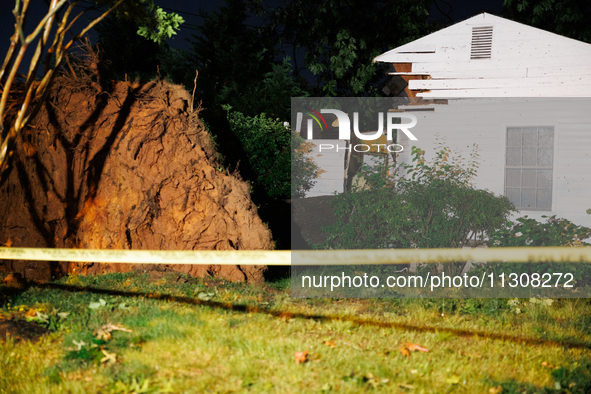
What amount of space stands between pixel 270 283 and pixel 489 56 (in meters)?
6.66

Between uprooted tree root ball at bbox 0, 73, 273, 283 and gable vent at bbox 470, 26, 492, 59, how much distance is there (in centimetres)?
612

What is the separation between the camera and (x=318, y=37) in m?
18.4

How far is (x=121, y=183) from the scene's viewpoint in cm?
686

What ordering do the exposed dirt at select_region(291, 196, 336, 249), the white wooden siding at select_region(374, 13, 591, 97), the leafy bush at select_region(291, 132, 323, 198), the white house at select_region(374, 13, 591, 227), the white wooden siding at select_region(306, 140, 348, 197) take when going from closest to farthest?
the white wooden siding at select_region(374, 13, 591, 97) < the white house at select_region(374, 13, 591, 227) < the exposed dirt at select_region(291, 196, 336, 249) < the leafy bush at select_region(291, 132, 323, 198) < the white wooden siding at select_region(306, 140, 348, 197)

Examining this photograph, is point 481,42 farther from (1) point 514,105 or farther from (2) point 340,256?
(2) point 340,256

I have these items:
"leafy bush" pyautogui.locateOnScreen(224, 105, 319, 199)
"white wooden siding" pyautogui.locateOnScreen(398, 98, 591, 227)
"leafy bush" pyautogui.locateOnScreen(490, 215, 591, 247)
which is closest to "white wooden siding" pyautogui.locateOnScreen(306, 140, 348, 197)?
"leafy bush" pyautogui.locateOnScreen(224, 105, 319, 199)

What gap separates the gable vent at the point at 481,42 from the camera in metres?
9.30

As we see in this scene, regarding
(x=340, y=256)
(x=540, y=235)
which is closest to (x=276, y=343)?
(x=340, y=256)

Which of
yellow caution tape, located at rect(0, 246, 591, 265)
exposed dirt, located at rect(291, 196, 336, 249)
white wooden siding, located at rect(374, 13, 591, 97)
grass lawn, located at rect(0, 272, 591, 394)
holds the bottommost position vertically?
grass lawn, located at rect(0, 272, 591, 394)

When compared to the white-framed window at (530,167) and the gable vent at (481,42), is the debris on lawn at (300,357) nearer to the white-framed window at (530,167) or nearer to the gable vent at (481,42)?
the white-framed window at (530,167)

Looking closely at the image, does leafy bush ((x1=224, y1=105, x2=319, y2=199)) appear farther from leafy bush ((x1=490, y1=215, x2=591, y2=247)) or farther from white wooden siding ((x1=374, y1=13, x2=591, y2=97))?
leafy bush ((x1=490, y1=215, x2=591, y2=247))

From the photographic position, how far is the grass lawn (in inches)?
132

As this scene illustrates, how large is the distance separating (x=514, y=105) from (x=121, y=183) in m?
7.84

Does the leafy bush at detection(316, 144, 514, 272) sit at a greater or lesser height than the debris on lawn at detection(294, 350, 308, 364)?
greater
